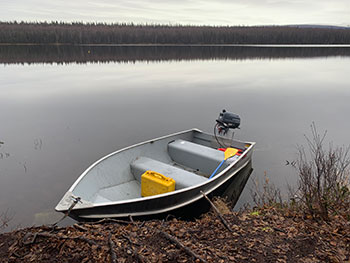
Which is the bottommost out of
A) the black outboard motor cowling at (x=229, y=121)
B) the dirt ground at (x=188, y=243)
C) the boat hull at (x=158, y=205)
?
the boat hull at (x=158, y=205)

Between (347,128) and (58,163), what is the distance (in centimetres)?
1122

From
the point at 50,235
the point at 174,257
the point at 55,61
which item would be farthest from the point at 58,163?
the point at 55,61

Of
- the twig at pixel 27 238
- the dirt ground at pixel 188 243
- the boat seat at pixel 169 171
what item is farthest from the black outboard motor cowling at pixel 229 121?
the twig at pixel 27 238

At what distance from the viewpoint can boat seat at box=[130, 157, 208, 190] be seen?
16.5 feet

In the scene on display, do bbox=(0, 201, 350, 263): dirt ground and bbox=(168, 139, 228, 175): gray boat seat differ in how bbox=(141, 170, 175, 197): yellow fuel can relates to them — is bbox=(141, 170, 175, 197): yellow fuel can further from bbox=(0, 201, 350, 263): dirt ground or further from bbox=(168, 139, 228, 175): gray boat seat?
bbox=(168, 139, 228, 175): gray boat seat

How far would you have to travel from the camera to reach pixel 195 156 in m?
6.50

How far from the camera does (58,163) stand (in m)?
7.35

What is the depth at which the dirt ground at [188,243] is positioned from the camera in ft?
9.31

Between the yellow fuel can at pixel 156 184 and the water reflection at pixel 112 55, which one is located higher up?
the water reflection at pixel 112 55

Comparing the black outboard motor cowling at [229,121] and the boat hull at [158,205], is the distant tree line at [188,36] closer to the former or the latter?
the black outboard motor cowling at [229,121]

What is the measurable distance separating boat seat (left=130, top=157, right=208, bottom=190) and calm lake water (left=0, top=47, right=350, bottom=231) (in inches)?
63.3

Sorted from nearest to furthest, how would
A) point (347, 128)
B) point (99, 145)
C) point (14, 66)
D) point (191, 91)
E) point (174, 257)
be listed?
point (174, 257)
point (99, 145)
point (347, 128)
point (191, 91)
point (14, 66)

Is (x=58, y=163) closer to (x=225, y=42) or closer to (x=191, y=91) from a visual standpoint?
(x=191, y=91)

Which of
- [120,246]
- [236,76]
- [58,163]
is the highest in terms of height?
[236,76]
